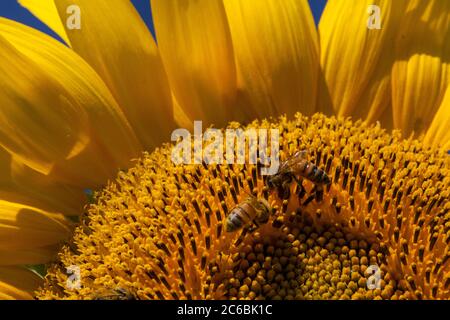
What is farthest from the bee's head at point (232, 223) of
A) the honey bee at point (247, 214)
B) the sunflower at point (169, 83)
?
the sunflower at point (169, 83)

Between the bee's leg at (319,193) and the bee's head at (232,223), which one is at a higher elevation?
the bee's leg at (319,193)

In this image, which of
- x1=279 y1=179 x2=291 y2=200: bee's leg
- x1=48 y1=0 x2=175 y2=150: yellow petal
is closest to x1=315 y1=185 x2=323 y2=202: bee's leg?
x1=279 y1=179 x2=291 y2=200: bee's leg

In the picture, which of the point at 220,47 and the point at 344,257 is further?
the point at 220,47

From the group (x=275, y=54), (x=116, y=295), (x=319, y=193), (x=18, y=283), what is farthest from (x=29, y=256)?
(x=275, y=54)

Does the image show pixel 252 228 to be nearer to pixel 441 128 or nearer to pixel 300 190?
pixel 300 190

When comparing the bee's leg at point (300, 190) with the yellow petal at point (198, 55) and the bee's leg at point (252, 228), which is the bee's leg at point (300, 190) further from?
the yellow petal at point (198, 55)
